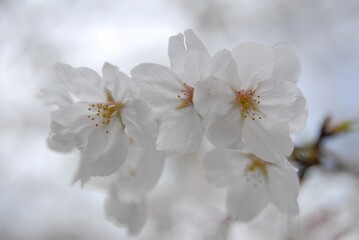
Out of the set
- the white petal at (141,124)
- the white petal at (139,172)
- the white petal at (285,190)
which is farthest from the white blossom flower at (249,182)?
the white petal at (141,124)

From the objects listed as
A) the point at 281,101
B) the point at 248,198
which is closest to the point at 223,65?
the point at 281,101

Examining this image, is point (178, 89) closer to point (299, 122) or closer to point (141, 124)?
point (141, 124)

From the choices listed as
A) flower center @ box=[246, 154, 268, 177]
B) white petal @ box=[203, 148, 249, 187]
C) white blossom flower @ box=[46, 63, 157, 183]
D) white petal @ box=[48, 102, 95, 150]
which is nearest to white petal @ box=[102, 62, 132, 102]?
white blossom flower @ box=[46, 63, 157, 183]

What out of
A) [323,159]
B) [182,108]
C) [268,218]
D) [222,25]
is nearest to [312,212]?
[268,218]

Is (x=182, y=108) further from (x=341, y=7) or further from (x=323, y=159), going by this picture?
(x=341, y=7)

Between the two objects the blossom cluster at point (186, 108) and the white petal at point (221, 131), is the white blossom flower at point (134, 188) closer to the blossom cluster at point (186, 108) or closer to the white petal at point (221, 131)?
the blossom cluster at point (186, 108)

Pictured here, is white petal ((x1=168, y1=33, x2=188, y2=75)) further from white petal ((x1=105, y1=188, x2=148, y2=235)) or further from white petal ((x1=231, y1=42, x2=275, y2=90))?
white petal ((x1=105, y1=188, x2=148, y2=235))
